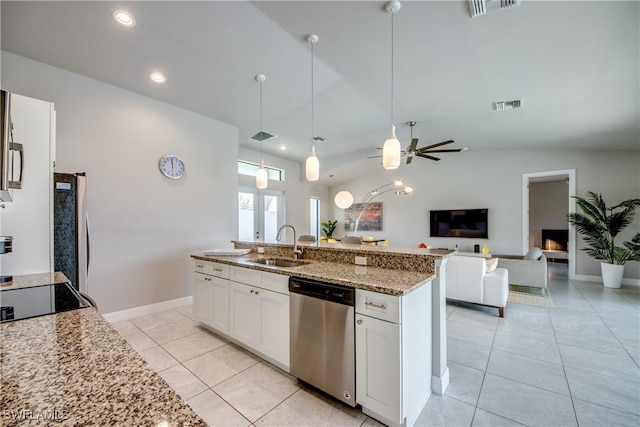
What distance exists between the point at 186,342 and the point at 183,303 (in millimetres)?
1302

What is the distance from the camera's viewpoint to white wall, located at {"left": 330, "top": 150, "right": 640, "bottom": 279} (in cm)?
516

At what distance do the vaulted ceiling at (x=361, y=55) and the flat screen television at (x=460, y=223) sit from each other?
2708mm

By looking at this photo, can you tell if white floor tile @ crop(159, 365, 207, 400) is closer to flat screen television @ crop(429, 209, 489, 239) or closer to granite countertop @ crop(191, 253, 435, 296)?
granite countertop @ crop(191, 253, 435, 296)

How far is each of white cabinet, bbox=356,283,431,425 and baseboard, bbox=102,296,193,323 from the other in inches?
125

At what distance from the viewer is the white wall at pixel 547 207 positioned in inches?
321

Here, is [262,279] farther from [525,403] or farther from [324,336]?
[525,403]

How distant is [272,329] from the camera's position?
217cm

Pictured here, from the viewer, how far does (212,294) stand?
2805mm

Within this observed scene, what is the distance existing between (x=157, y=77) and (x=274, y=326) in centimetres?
321

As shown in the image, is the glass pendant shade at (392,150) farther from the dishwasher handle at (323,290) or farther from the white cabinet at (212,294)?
the white cabinet at (212,294)

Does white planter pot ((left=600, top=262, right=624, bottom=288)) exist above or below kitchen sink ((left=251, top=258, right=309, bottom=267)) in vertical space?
below

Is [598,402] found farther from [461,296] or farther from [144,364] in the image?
[144,364]

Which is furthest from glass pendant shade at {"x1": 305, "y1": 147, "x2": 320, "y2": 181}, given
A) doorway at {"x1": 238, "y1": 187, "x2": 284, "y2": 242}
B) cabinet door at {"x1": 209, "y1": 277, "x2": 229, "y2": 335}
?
doorway at {"x1": 238, "y1": 187, "x2": 284, "y2": 242}

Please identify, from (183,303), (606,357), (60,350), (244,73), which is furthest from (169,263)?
(606,357)
